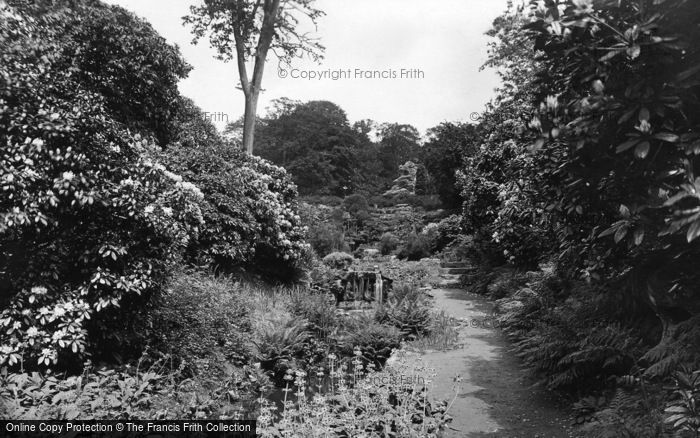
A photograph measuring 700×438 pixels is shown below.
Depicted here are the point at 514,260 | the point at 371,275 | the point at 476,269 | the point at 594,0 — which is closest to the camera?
the point at 594,0

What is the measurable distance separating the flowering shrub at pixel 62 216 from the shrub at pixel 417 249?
1693 cm

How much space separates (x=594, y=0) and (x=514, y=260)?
890cm

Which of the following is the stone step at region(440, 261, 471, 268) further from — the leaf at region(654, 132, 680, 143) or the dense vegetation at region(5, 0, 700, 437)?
the leaf at region(654, 132, 680, 143)

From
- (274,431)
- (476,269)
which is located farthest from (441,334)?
(476,269)

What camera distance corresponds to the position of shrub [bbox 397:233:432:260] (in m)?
21.1

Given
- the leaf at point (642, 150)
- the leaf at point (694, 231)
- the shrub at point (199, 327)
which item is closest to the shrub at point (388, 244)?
the shrub at point (199, 327)

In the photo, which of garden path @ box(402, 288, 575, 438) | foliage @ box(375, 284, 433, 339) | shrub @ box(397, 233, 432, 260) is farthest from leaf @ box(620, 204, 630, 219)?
shrub @ box(397, 233, 432, 260)

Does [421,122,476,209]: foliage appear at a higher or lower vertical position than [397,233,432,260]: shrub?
higher

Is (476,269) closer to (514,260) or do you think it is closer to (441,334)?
(514,260)

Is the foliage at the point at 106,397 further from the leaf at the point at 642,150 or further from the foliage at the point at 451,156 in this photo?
the foliage at the point at 451,156

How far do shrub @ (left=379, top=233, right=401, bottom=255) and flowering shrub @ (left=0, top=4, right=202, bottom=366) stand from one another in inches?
773

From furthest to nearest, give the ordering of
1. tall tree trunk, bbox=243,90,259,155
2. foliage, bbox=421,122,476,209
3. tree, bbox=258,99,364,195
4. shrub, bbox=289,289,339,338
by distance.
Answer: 1. tree, bbox=258,99,364,195
2. foliage, bbox=421,122,476,209
3. tall tree trunk, bbox=243,90,259,155
4. shrub, bbox=289,289,339,338

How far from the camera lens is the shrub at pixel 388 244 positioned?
24297 mm

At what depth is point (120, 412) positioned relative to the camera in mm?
3848
